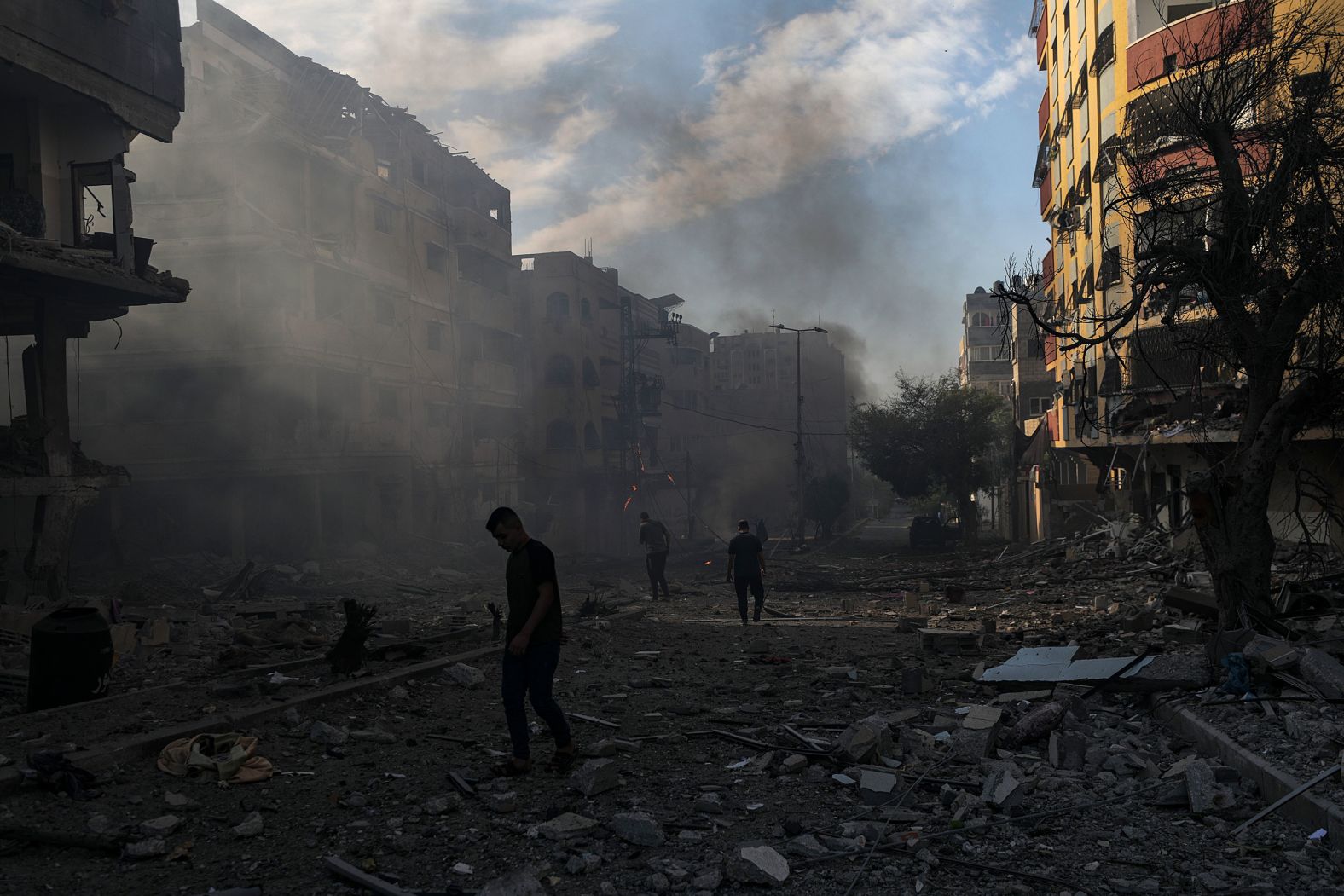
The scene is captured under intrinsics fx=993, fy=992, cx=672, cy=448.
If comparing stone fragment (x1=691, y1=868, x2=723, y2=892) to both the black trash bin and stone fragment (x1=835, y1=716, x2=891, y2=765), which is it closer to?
stone fragment (x1=835, y1=716, x2=891, y2=765)

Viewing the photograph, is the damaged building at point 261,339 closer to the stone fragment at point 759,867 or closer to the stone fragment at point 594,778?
the stone fragment at point 594,778

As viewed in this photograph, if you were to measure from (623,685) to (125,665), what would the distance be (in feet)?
17.0

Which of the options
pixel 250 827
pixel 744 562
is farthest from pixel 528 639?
pixel 744 562

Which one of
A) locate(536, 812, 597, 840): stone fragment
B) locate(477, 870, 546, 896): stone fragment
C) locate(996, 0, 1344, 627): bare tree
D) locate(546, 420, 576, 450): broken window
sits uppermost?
locate(546, 420, 576, 450): broken window

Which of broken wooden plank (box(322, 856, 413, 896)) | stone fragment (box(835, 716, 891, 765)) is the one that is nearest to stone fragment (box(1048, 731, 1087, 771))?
stone fragment (box(835, 716, 891, 765))

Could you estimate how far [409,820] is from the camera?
5.47m

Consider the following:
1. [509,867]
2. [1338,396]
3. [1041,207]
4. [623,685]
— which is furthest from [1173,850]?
[1041,207]

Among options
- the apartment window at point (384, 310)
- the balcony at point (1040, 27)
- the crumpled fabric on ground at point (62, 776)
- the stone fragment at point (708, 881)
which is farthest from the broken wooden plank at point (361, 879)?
the balcony at point (1040, 27)

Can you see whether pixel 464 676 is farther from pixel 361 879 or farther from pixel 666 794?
pixel 361 879

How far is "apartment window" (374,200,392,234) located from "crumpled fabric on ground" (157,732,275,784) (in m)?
27.9

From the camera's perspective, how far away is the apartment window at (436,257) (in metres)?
35.9

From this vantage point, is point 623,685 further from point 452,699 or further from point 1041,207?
point 1041,207

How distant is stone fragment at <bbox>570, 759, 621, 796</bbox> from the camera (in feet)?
19.2

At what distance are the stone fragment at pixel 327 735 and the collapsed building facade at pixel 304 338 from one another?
605 inches
